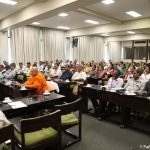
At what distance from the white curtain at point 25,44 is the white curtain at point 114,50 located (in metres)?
7.27

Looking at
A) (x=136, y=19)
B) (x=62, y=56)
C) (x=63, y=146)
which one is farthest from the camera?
(x=62, y=56)

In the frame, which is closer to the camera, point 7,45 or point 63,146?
point 63,146

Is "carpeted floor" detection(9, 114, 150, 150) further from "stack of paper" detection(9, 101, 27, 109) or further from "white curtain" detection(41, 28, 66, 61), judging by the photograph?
"white curtain" detection(41, 28, 66, 61)

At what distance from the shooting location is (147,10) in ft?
21.0

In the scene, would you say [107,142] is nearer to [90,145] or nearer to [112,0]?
[90,145]

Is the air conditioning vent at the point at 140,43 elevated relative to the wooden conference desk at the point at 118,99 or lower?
elevated

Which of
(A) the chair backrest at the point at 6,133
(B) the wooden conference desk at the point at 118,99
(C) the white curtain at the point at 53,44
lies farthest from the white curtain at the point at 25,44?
(A) the chair backrest at the point at 6,133

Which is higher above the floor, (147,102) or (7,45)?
(7,45)

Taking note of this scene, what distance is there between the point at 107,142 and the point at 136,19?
6.38 m

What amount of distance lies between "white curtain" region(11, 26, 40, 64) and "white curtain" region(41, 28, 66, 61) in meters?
0.44

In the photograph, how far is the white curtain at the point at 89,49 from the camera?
39.8ft

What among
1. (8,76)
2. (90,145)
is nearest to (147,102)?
(90,145)

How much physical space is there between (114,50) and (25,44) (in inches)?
338

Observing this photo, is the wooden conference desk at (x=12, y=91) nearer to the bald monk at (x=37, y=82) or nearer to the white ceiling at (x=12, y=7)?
the bald monk at (x=37, y=82)
